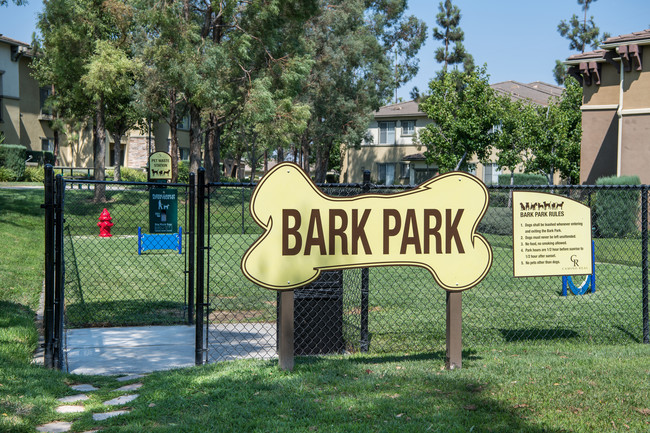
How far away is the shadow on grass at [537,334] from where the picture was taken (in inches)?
307

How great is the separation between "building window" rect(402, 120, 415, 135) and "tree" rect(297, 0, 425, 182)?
8.58 feet

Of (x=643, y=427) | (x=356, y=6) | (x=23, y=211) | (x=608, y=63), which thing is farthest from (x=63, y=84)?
(x=643, y=427)

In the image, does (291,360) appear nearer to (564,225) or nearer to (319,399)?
(319,399)

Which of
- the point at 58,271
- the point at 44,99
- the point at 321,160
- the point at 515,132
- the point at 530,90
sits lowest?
the point at 58,271

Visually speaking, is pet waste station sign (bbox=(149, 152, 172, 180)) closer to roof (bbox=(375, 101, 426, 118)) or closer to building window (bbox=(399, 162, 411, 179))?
roof (bbox=(375, 101, 426, 118))

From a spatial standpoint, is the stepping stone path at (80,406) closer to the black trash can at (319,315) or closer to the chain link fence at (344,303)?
the chain link fence at (344,303)

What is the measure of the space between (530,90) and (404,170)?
1086 cm

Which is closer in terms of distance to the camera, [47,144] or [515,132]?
[515,132]

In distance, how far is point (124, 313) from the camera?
923 cm

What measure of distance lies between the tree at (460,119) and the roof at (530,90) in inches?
352

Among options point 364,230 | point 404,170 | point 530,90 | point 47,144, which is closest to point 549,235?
point 364,230

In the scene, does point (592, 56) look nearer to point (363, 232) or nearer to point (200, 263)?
point (363, 232)

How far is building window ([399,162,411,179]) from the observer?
4834 cm

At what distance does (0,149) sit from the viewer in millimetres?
31812
